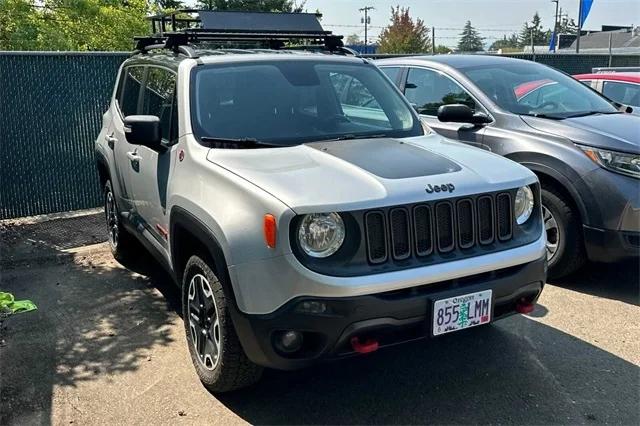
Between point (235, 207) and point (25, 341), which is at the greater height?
point (235, 207)

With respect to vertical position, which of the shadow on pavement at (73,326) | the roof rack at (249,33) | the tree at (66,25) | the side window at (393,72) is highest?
the tree at (66,25)

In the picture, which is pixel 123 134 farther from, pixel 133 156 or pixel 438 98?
pixel 438 98

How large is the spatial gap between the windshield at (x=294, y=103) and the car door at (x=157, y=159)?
0.30 meters

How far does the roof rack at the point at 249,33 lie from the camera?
457cm

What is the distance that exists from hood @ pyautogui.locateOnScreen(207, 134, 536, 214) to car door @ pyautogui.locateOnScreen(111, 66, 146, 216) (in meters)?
1.64

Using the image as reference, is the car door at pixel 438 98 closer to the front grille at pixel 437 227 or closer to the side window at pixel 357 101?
the side window at pixel 357 101

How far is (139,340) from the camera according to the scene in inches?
165

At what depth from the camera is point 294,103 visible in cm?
401

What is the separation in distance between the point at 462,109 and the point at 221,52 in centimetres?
203

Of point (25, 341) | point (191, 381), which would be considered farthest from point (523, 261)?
point (25, 341)

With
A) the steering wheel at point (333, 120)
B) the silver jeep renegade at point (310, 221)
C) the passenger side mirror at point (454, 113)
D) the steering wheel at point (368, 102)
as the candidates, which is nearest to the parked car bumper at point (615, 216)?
the passenger side mirror at point (454, 113)

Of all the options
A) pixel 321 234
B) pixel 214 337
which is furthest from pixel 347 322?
pixel 214 337

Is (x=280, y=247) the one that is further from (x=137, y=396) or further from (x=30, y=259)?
(x=30, y=259)

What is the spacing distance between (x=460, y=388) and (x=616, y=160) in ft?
7.64
